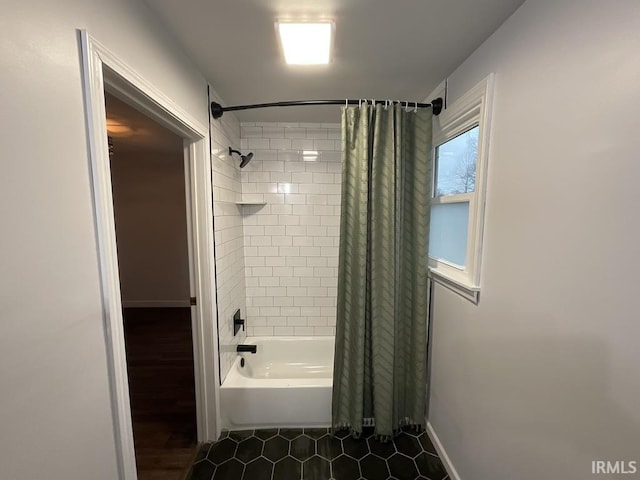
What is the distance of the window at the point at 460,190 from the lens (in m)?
1.29

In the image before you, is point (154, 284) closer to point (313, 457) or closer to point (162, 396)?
point (162, 396)

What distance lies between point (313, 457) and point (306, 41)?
2.35 metres

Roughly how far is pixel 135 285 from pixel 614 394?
519 centimetres

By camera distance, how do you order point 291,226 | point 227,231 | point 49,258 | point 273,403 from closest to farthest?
1. point 49,258
2. point 273,403
3. point 227,231
4. point 291,226

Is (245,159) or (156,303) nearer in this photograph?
(245,159)

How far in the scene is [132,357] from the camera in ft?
9.38

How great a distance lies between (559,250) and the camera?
34.8 inches

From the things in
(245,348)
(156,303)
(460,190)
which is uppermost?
(460,190)

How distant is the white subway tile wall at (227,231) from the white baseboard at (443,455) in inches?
59.2

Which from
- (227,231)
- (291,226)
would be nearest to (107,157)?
(227,231)

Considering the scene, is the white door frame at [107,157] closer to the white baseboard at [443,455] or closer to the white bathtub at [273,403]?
the white bathtub at [273,403]

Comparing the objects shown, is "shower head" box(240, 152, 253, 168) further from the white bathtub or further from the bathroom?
the white bathtub

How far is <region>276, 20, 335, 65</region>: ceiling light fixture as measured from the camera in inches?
44.4

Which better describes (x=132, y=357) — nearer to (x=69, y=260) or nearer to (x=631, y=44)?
(x=69, y=260)
